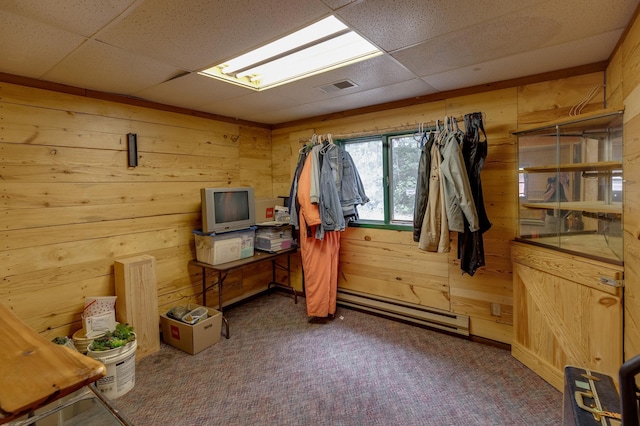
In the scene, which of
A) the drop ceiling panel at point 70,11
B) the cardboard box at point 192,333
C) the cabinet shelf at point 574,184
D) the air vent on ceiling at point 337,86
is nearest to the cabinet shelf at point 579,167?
the cabinet shelf at point 574,184

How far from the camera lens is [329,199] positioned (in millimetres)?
3201

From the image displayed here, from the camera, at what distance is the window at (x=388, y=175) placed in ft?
11.0

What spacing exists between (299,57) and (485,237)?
2.14 meters

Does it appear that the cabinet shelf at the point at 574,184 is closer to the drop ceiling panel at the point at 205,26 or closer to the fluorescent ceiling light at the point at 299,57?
the fluorescent ceiling light at the point at 299,57

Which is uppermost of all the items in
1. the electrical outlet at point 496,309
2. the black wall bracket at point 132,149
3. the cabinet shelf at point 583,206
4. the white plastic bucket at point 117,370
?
the black wall bracket at point 132,149

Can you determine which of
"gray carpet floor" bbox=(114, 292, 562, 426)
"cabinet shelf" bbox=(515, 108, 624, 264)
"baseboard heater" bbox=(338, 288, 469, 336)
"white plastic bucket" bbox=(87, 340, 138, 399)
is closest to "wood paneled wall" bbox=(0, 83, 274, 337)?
"white plastic bucket" bbox=(87, 340, 138, 399)

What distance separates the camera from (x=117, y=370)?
2.25 m

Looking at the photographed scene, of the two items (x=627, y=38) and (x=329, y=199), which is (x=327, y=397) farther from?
(x=627, y=38)

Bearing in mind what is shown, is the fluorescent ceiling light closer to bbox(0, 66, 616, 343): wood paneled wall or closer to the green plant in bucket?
bbox(0, 66, 616, 343): wood paneled wall

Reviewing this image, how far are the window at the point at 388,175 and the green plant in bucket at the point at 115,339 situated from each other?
7.89 ft

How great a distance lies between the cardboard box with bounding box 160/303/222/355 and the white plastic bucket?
1.55 ft

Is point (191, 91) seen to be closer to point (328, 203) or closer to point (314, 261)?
point (328, 203)

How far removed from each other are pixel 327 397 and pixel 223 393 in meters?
0.72

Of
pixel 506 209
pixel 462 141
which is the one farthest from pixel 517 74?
pixel 506 209
